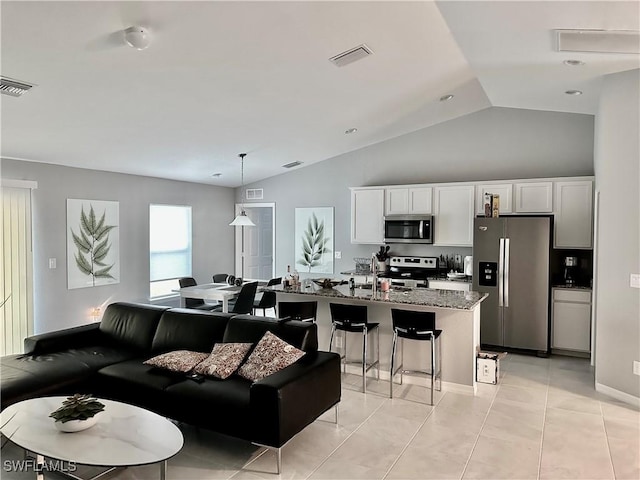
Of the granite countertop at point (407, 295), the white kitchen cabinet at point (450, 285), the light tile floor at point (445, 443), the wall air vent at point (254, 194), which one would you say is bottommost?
the light tile floor at point (445, 443)

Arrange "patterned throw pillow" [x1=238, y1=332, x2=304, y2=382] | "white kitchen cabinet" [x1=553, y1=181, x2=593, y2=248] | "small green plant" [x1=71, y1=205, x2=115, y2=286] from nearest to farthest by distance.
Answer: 1. "patterned throw pillow" [x1=238, y1=332, x2=304, y2=382]
2. "white kitchen cabinet" [x1=553, y1=181, x2=593, y2=248]
3. "small green plant" [x1=71, y1=205, x2=115, y2=286]

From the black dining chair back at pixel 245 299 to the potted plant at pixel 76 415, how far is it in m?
3.08

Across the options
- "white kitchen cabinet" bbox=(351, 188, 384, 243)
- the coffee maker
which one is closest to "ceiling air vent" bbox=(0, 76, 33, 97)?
"white kitchen cabinet" bbox=(351, 188, 384, 243)

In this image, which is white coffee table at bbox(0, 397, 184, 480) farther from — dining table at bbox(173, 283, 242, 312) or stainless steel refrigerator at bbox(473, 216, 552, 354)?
stainless steel refrigerator at bbox(473, 216, 552, 354)

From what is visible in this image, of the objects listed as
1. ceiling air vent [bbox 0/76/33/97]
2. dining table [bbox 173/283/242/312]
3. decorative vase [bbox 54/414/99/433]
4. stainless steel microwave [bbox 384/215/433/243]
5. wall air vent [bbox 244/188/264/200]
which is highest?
ceiling air vent [bbox 0/76/33/97]

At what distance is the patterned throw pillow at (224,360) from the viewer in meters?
3.42

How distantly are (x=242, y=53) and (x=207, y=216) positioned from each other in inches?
202

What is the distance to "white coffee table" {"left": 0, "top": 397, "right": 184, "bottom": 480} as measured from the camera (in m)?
2.36

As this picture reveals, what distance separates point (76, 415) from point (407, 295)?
3146 millimetres

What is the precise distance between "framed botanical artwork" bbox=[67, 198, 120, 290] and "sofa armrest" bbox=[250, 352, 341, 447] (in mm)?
4211

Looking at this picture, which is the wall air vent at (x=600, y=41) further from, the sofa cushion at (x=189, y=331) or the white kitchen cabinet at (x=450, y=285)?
the sofa cushion at (x=189, y=331)

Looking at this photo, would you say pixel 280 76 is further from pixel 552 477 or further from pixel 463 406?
pixel 552 477

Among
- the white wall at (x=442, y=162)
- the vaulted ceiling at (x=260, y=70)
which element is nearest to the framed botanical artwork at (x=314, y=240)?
the white wall at (x=442, y=162)

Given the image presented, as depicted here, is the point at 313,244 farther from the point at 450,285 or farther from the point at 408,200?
the point at 450,285
